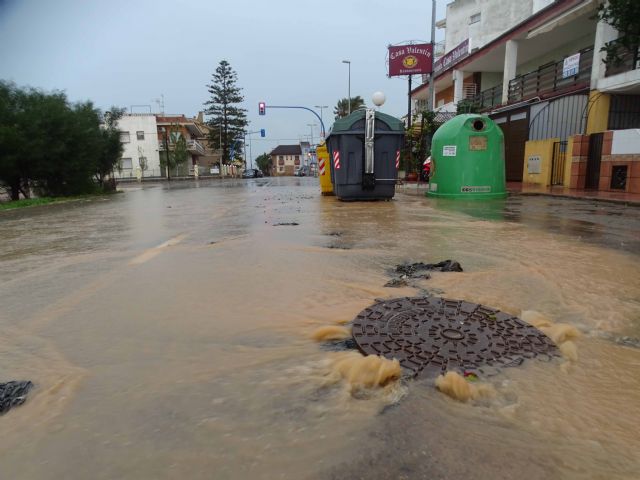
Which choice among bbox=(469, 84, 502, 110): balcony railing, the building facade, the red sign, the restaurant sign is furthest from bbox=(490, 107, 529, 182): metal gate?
the restaurant sign

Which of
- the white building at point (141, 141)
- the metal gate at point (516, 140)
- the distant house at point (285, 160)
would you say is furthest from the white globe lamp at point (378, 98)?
the distant house at point (285, 160)

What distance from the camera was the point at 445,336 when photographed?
2.30m

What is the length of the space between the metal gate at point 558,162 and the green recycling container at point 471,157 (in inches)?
201

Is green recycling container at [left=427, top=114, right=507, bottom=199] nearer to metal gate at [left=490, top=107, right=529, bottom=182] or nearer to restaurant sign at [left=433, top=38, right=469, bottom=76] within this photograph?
metal gate at [left=490, top=107, right=529, bottom=182]

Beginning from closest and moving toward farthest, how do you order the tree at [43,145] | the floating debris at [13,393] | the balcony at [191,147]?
1. the floating debris at [13,393]
2. the tree at [43,145]
3. the balcony at [191,147]

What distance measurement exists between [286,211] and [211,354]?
702 centimetres

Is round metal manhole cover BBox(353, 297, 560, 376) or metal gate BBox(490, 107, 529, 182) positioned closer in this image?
round metal manhole cover BBox(353, 297, 560, 376)

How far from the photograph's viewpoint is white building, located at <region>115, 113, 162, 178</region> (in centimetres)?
5569

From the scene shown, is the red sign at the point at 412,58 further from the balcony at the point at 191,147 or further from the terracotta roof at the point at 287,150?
the terracotta roof at the point at 287,150

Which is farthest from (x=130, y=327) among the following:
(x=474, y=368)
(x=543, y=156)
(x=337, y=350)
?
(x=543, y=156)

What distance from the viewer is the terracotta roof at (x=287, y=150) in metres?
115

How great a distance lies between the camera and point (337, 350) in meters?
2.21

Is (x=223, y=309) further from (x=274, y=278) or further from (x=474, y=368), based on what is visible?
(x=474, y=368)

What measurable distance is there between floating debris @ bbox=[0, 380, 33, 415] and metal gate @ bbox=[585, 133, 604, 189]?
15.0 meters
